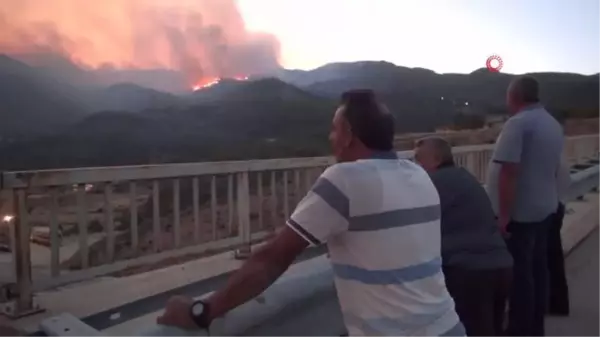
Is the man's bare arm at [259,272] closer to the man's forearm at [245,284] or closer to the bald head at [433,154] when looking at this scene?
the man's forearm at [245,284]

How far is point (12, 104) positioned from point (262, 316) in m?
34.5

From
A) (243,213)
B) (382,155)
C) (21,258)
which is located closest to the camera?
(382,155)

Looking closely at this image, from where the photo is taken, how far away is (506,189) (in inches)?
186

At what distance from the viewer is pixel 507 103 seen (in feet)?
16.6

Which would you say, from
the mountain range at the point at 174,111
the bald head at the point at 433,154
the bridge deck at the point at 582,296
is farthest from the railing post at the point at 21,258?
the mountain range at the point at 174,111

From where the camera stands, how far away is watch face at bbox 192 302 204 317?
205 cm

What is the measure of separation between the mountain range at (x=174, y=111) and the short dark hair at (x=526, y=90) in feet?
43.8

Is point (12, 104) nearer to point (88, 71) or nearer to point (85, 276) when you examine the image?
point (88, 71)

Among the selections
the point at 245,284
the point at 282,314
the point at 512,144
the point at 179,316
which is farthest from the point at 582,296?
the point at 179,316

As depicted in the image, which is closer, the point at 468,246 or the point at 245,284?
the point at 245,284

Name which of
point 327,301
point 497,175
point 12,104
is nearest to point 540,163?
point 497,175

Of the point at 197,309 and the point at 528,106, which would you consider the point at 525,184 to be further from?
the point at 197,309

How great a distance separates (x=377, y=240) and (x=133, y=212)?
373 centimetres

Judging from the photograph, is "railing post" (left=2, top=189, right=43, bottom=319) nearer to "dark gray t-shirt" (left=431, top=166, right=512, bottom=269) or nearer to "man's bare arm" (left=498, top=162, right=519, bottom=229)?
"dark gray t-shirt" (left=431, top=166, right=512, bottom=269)
